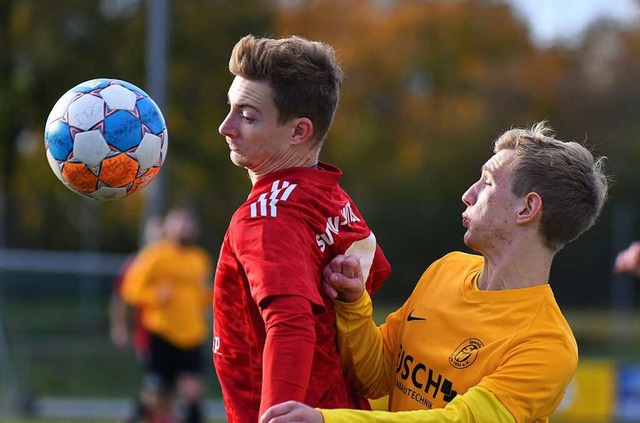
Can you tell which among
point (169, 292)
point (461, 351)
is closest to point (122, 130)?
point (461, 351)

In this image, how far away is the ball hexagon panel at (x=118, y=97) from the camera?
11.4 feet

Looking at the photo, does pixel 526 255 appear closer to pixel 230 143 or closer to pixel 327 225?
pixel 327 225

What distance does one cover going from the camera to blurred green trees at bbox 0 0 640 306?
59.9ft

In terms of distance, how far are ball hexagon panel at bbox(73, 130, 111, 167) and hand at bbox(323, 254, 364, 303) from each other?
0.83 m

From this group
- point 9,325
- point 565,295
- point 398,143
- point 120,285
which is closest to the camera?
point 120,285

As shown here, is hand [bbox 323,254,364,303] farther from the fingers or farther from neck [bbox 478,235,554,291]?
neck [bbox 478,235,554,291]

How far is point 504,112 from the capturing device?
26.9 metres

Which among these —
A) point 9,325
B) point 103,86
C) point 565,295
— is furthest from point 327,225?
point 565,295

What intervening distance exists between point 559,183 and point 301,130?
81cm

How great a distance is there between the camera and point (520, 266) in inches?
129

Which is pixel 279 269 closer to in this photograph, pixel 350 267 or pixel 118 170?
pixel 350 267

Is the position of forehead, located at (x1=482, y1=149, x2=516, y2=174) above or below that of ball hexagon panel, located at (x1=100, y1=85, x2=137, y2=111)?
below

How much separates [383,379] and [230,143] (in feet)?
3.09

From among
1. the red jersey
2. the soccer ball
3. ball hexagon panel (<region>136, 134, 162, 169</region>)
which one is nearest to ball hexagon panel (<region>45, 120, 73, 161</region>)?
the soccer ball
